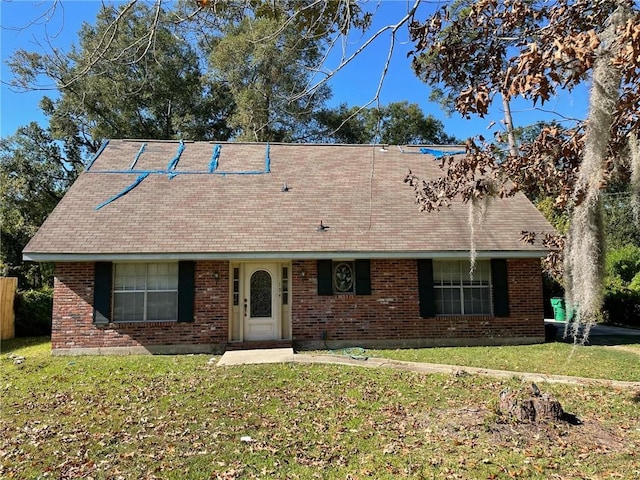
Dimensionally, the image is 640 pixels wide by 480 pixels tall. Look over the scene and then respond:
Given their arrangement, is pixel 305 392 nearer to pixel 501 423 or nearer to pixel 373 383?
pixel 373 383

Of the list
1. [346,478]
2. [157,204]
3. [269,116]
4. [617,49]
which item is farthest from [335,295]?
[269,116]

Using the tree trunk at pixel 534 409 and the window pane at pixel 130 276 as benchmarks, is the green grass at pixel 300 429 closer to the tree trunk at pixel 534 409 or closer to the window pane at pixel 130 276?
the tree trunk at pixel 534 409

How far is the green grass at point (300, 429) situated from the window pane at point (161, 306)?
8.32ft

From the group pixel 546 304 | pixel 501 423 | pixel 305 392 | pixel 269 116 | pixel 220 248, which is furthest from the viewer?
pixel 269 116

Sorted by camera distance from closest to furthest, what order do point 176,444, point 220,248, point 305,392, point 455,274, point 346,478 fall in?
point 346,478 → point 176,444 → point 305,392 → point 220,248 → point 455,274

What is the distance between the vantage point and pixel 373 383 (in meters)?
7.08

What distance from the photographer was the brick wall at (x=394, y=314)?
10.5 metres

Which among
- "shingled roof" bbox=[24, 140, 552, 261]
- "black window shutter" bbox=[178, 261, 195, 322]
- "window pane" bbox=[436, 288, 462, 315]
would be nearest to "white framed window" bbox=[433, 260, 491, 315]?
"window pane" bbox=[436, 288, 462, 315]

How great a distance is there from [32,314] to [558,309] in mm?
17534

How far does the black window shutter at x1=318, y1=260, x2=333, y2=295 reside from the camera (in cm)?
1051

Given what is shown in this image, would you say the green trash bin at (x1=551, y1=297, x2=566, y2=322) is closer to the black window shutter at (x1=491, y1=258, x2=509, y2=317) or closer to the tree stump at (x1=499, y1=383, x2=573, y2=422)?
the black window shutter at (x1=491, y1=258, x2=509, y2=317)

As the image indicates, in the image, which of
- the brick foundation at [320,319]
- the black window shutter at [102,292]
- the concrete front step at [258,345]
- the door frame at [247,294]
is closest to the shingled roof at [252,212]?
the black window shutter at [102,292]

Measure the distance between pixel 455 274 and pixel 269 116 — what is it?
49.7 ft

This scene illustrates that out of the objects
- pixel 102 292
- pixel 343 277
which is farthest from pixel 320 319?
pixel 102 292
